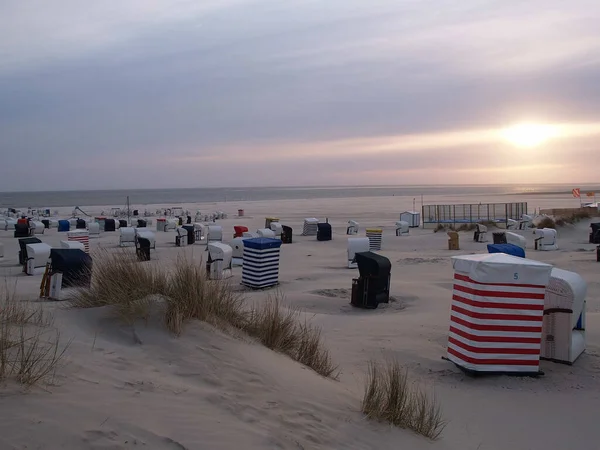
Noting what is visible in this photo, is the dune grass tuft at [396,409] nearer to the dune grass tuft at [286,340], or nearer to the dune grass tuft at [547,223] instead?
the dune grass tuft at [286,340]

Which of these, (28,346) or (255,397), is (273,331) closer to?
(255,397)

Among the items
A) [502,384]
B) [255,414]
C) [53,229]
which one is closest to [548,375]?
[502,384]

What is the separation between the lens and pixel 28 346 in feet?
15.7

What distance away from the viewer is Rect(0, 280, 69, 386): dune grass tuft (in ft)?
13.4

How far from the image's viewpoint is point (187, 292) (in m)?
6.37

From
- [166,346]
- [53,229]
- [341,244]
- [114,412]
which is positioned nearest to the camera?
[114,412]

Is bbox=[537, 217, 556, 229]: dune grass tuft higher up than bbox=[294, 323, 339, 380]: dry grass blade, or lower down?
lower down

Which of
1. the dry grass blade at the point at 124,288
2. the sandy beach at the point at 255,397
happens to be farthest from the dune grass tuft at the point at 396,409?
the dry grass blade at the point at 124,288

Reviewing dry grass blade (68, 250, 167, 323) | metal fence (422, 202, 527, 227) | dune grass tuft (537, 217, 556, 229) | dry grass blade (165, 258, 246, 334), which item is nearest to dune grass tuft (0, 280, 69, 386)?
dry grass blade (68, 250, 167, 323)

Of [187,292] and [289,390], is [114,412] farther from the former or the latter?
[187,292]

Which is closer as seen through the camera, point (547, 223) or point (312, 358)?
point (312, 358)

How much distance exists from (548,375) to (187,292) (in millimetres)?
4799

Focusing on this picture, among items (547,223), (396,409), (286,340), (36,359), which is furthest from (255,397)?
(547,223)

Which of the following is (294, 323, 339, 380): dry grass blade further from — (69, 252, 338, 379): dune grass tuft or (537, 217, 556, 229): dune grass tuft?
(537, 217, 556, 229): dune grass tuft
